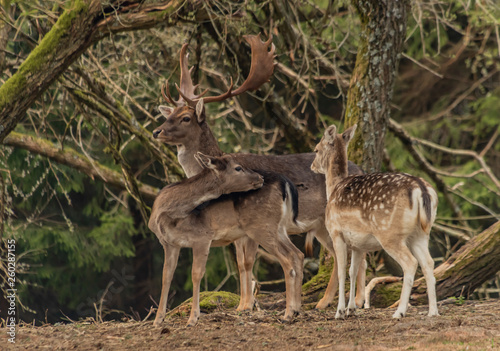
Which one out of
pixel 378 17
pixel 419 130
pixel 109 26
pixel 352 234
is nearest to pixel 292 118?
pixel 378 17

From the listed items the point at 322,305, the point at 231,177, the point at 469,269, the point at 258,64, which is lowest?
the point at 322,305

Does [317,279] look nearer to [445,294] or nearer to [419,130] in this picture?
[445,294]

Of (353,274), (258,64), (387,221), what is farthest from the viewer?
(258,64)

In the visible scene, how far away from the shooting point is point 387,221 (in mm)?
6383

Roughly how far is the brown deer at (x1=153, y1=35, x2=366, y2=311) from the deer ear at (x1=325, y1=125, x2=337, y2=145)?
0.64 meters

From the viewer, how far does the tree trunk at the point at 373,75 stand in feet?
29.2

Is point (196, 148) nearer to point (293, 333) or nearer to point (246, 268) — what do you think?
point (246, 268)

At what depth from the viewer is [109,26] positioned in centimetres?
801

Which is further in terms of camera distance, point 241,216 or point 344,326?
point 241,216

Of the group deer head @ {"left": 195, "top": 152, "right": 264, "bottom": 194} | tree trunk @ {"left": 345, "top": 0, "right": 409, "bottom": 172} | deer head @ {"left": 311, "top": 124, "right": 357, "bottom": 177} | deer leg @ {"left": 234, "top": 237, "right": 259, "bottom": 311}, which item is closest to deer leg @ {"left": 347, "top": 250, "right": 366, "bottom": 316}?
deer head @ {"left": 311, "top": 124, "right": 357, "bottom": 177}

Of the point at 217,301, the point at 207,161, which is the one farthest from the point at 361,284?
the point at 207,161

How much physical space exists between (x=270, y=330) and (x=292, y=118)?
550 centimetres

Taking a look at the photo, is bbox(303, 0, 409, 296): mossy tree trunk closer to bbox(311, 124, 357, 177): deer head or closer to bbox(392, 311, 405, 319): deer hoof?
bbox(311, 124, 357, 177): deer head

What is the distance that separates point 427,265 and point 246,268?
224cm
